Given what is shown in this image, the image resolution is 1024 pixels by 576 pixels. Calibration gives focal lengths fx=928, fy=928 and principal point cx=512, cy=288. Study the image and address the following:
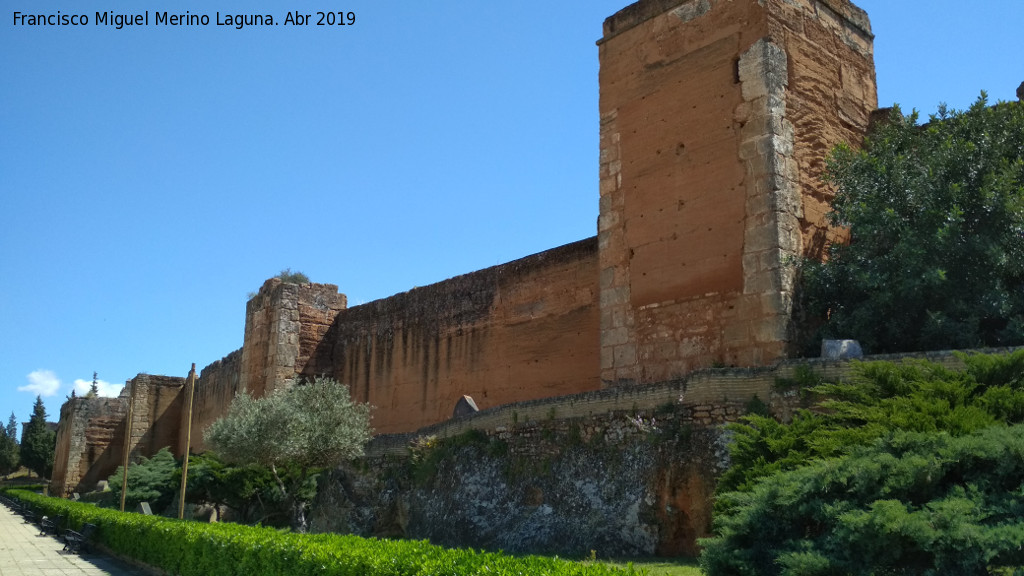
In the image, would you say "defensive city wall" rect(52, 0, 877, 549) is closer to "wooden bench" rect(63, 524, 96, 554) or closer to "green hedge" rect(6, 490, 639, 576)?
"green hedge" rect(6, 490, 639, 576)

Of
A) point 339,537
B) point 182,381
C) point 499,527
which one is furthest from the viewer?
point 182,381

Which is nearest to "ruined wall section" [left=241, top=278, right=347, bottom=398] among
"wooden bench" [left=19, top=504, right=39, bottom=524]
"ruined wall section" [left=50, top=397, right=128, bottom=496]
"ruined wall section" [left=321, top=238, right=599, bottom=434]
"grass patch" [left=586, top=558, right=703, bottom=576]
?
"ruined wall section" [left=321, top=238, right=599, bottom=434]

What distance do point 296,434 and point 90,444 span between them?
68.9 ft

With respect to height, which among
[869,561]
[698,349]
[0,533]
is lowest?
[0,533]

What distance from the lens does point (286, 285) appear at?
1959 centimetres

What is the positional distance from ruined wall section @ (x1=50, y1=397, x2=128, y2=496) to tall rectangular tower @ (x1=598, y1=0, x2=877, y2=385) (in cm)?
2430

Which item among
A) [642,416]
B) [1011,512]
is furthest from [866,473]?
[642,416]

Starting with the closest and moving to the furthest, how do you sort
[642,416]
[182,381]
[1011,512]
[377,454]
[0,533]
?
1. [1011,512]
2. [642,416]
3. [377,454]
4. [0,533]
5. [182,381]

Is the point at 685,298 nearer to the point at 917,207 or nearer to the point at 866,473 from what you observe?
the point at 917,207

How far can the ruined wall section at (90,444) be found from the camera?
30750 mm

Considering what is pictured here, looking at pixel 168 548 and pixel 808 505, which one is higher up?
pixel 808 505

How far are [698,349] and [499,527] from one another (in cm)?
338

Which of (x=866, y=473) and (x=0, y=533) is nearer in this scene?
(x=866, y=473)

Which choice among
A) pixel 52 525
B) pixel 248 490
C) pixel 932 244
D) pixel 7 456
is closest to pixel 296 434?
pixel 248 490
